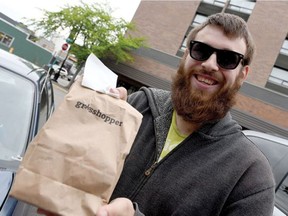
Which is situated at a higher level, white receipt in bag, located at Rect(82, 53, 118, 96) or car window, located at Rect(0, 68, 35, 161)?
white receipt in bag, located at Rect(82, 53, 118, 96)

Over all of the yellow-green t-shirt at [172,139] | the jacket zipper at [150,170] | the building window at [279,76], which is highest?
the building window at [279,76]

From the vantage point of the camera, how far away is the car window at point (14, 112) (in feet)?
6.75

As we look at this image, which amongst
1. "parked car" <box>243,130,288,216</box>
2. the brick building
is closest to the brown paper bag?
"parked car" <box>243,130,288,216</box>

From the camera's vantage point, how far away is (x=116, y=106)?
1198 millimetres

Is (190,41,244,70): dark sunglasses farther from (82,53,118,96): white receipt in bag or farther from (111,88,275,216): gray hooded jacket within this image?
(82,53,118,96): white receipt in bag

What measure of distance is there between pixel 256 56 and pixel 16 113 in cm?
1651

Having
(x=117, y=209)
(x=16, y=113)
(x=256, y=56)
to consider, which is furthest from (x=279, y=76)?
(x=117, y=209)

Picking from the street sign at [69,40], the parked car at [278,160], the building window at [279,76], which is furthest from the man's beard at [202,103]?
the street sign at [69,40]

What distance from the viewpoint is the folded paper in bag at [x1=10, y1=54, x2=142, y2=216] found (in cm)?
101

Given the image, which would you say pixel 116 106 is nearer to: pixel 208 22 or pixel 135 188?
pixel 135 188

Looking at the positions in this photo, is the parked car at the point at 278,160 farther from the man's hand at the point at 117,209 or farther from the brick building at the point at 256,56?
the brick building at the point at 256,56

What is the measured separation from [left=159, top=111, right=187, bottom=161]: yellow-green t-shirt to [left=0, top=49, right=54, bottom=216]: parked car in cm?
91

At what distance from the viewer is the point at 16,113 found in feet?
7.44

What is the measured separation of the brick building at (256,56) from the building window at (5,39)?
1805 cm
